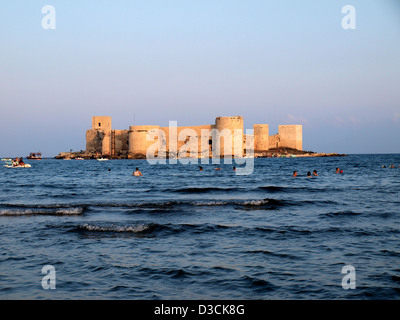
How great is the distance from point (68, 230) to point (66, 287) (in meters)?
3.74

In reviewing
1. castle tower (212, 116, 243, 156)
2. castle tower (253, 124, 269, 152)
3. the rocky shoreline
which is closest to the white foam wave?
castle tower (212, 116, 243, 156)

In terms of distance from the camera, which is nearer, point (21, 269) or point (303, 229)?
point (21, 269)

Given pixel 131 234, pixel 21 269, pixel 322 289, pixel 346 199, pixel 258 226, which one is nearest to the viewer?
pixel 322 289

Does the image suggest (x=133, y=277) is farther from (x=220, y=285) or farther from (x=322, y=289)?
(x=322, y=289)

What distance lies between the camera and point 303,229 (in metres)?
7.91

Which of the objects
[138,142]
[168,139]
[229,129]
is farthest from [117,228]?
[168,139]

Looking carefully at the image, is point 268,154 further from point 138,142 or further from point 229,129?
point 138,142

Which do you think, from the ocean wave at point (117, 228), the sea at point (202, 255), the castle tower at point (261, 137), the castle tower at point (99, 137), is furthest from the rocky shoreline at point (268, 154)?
the ocean wave at point (117, 228)

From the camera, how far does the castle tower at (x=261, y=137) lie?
77625 mm

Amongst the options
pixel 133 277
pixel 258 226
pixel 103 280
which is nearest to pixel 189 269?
pixel 133 277

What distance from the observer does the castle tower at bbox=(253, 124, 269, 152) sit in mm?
77625

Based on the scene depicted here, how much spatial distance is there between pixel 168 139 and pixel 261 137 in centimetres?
1777

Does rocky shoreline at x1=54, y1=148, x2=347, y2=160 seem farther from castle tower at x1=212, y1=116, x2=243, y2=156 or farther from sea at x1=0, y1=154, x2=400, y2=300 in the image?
sea at x1=0, y1=154, x2=400, y2=300
